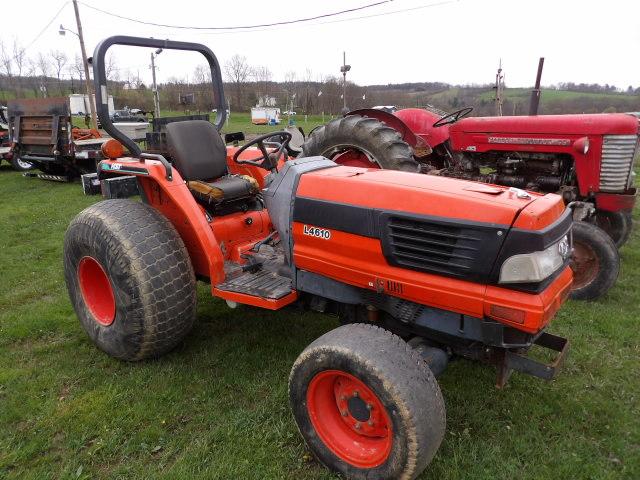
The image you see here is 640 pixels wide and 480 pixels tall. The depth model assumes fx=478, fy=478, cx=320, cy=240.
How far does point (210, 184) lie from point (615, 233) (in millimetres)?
4306

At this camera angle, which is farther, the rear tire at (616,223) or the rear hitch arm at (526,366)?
the rear tire at (616,223)

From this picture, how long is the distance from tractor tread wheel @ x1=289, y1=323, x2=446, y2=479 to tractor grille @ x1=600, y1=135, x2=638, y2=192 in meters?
3.59

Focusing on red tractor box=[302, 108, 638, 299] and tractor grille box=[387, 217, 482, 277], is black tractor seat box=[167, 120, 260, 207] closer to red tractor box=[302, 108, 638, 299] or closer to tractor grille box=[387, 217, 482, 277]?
red tractor box=[302, 108, 638, 299]

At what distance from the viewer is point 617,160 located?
4547 millimetres

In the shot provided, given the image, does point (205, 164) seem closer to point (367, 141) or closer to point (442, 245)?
point (367, 141)

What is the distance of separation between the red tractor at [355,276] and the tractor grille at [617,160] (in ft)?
9.18

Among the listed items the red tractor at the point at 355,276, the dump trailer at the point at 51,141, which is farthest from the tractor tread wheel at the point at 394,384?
the dump trailer at the point at 51,141

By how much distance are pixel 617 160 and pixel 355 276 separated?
354 cm

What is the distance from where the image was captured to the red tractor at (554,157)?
4.16 m

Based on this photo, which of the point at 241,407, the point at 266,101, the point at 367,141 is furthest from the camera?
the point at 266,101

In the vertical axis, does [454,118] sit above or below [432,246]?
above

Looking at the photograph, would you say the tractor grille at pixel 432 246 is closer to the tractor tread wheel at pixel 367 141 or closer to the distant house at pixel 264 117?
the tractor tread wheel at pixel 367 141

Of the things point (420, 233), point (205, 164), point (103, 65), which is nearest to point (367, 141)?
point (205, 164)

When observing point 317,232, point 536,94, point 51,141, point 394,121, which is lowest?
point 51,141
